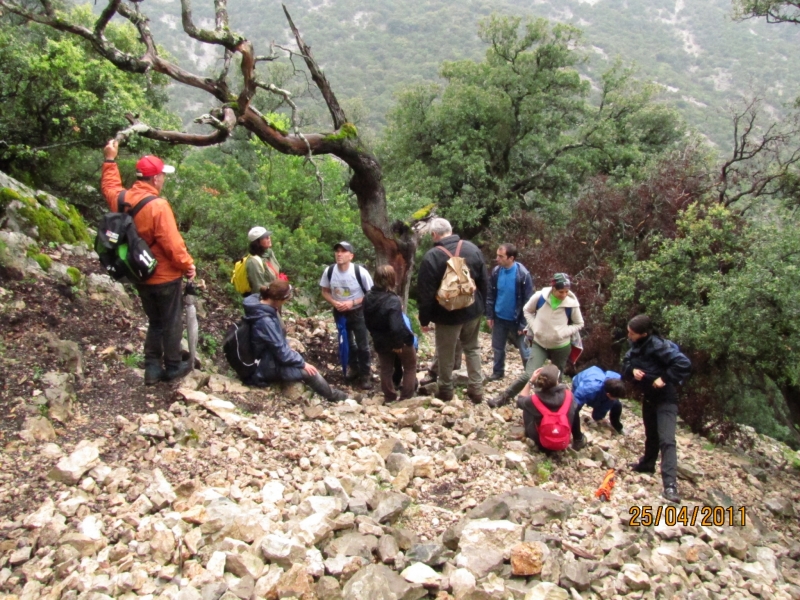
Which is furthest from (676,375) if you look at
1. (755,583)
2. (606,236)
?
(606,236)

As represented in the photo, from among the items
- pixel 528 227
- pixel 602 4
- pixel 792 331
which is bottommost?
pixel 528 227

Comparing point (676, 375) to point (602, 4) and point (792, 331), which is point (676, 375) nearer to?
point (792, 331)

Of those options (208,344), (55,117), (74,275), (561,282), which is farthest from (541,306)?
(55,117)

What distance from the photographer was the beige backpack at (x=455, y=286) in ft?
18.3

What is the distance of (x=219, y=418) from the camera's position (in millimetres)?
4863

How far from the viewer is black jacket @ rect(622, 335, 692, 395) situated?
200 inches

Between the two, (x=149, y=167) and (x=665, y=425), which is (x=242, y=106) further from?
(x=665, y=425)

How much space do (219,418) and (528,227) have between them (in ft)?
40.5

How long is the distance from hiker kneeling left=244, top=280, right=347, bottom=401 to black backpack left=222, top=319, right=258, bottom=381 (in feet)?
0.15

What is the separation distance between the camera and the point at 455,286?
5.57 metres

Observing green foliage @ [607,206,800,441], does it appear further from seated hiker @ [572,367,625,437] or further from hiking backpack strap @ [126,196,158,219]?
hiking backpack strap @ [126,196,158,219]

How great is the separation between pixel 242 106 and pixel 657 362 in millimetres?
5025

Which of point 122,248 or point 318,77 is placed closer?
point 122,248
